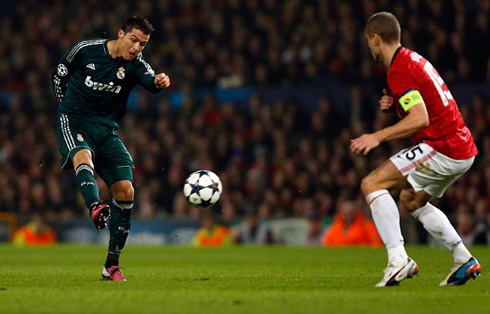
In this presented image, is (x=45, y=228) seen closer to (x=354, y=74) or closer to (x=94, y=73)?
(x=354, y=74)

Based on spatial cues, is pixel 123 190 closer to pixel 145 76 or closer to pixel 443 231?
pixel 145 76

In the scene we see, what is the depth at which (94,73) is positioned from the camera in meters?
8.45

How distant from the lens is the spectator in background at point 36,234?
20.4m

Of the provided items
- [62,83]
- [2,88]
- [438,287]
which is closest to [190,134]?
[2,88]

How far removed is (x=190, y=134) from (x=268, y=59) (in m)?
2.36

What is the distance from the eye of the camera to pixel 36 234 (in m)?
20.5

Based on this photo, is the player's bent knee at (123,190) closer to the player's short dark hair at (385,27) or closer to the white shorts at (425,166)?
the white shorts at (425,166)

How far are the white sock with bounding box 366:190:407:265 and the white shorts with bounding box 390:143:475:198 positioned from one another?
254 mm

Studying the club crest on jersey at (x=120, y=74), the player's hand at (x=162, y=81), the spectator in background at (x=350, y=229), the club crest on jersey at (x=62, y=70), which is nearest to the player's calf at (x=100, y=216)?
the player's hand at (x=162, y=81)

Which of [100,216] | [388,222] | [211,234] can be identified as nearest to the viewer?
[388,222]

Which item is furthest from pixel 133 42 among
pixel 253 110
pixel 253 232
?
pixel 253 110

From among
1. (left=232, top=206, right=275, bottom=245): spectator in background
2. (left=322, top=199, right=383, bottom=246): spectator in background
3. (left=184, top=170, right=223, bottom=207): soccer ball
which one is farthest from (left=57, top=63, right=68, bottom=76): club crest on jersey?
(left=232, top=206, right=275, bottom=245): spectator in background

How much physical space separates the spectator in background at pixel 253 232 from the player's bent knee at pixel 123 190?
10143 mm

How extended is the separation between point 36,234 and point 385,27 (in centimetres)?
1451
